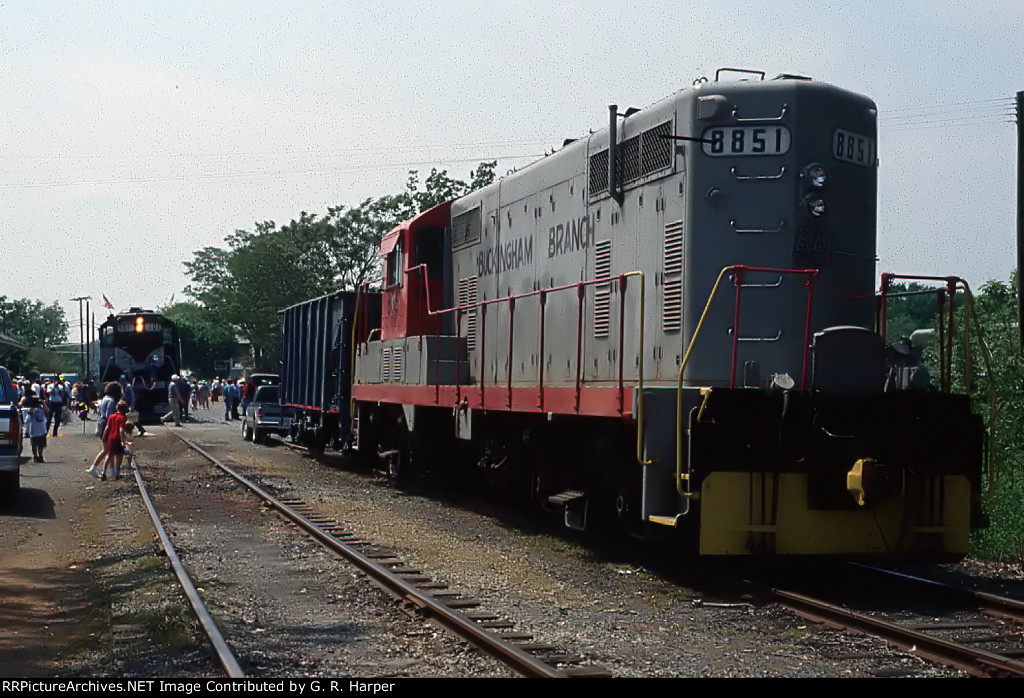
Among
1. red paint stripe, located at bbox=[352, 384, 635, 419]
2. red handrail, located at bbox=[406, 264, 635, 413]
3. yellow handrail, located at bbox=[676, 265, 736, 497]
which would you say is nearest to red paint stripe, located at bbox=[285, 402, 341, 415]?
red paint stripe, located at bbox=[352, 384, 635, 419]

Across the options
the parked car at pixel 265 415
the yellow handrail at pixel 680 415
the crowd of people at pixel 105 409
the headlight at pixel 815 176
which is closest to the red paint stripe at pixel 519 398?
the yellow handrail at pixel 680 415

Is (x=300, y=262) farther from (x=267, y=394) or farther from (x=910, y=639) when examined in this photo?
(x=910, y=639)

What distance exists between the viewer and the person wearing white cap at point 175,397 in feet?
133

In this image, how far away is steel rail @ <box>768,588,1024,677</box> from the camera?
262 inches

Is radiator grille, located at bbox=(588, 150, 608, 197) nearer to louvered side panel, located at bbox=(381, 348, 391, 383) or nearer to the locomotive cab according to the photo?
the locomotive cab

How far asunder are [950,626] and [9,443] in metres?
11.7

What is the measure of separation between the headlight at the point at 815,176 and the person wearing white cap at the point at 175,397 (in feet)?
109

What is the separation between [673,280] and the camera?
10.3m

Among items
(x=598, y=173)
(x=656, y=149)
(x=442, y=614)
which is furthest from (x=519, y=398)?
(x=442, y=614)

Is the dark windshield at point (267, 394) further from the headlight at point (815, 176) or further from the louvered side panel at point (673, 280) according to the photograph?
the headlight at point (815, 176)

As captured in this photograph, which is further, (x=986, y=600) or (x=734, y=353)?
(x=734, y=353)

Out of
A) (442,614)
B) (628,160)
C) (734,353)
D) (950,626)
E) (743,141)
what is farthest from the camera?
(628,160)

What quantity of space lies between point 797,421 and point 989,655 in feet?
8.85

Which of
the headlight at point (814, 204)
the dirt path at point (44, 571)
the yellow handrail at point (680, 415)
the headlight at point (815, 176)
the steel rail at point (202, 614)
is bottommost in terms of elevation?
the dirt path at point (44, 571)
